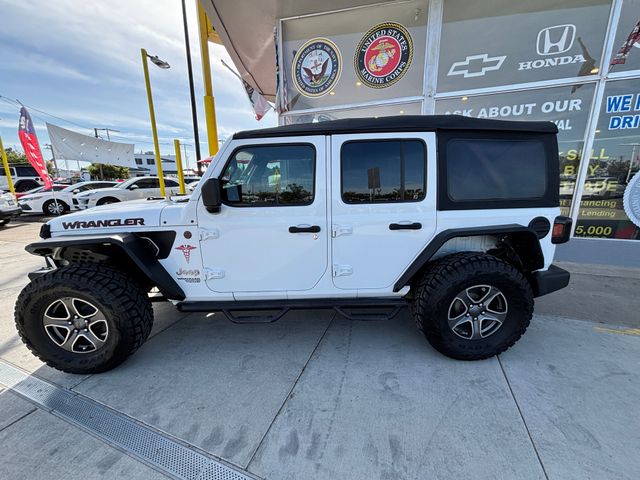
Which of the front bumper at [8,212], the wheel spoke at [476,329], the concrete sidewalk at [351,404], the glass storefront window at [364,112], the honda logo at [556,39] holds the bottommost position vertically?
the concrete sidewalk at [351,404]

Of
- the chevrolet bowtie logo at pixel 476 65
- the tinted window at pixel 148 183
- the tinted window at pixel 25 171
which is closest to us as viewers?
the chevrolet bowtie logo at pixel 476 65

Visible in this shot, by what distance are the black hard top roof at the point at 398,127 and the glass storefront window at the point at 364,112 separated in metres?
3.39

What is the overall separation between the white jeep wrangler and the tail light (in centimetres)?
2

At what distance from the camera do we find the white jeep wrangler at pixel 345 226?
7.50ft

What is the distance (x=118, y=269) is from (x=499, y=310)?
3216 millimetres

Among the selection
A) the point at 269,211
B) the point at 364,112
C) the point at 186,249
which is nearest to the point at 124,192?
the point at 364,112

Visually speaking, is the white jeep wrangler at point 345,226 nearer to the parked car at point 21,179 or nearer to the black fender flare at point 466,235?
the black fender flare at point 466,235

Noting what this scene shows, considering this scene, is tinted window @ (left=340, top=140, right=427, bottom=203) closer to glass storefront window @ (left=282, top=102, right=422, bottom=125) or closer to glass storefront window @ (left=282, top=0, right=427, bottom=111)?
glass storefront window @ (left=282, top=102, right=422, bottom=125)

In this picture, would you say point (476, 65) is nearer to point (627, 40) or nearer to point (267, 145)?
point (627, 40)

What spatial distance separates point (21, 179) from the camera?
17.4m

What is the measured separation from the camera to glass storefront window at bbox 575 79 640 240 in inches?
178

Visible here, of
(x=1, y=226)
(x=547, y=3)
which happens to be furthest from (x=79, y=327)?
(x=1, y=226)

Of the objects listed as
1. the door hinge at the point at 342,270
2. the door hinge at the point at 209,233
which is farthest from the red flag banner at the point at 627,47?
the door hinge at the point at 209,233

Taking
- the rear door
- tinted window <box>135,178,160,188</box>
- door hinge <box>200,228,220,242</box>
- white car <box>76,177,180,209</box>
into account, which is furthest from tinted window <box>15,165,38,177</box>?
the rear door
